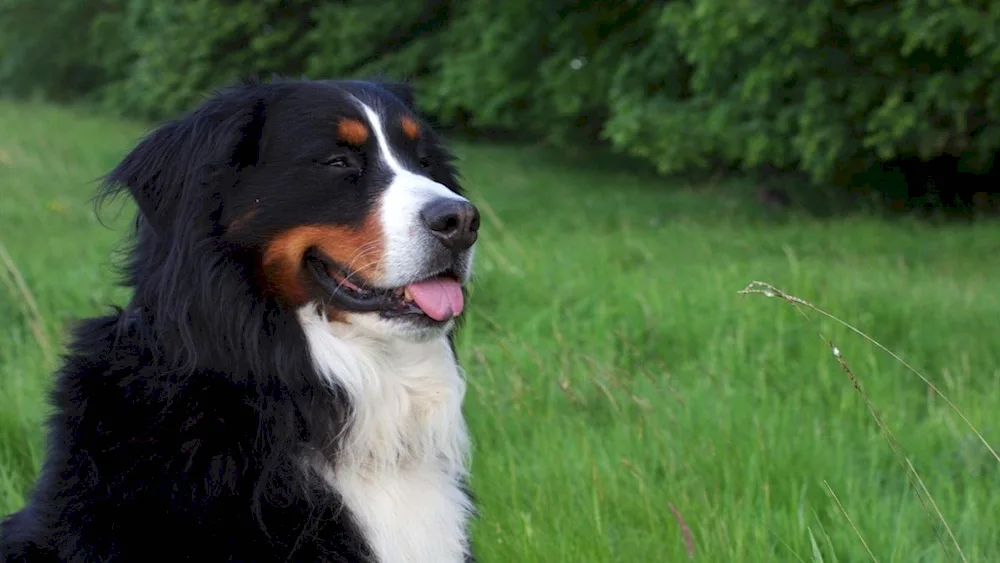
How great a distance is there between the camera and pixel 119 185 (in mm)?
2400

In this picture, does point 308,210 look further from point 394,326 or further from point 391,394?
point 391,394

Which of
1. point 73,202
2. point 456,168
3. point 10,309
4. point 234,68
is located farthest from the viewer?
point 234,68

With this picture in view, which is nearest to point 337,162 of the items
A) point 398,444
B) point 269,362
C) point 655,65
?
point 269,362

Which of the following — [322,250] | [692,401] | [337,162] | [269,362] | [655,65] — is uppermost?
[337,162]

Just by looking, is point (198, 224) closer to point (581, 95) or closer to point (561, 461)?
point (561, 461)

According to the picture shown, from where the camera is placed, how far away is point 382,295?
2377 millimetres

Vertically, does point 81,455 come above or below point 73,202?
above

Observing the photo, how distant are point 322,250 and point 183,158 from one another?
37 cm

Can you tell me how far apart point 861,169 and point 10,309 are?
8.15 m

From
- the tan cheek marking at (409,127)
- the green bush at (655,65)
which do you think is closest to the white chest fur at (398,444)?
the tan cheek marking at (409,127)

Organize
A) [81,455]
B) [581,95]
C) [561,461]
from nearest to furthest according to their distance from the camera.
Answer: [81,455] → [561,461] → [581,95]

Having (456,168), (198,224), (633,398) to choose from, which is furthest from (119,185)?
(633,398)

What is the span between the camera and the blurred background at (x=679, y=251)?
10.2 feet

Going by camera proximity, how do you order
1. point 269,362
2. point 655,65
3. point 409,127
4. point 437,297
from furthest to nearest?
point 655,65, point 409,127, point 437,297, point 269,362
